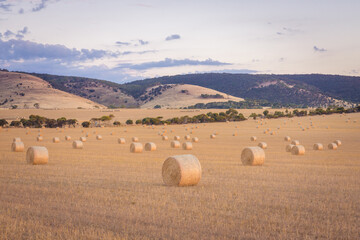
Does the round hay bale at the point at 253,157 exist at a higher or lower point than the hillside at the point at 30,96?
lower

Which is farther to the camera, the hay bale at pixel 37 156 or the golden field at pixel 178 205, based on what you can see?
the hay bale at pixel 37 156

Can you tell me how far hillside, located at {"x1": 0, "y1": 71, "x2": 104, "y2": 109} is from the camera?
152875 mm

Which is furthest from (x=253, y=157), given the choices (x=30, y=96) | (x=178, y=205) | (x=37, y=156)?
(x=30, y=96)

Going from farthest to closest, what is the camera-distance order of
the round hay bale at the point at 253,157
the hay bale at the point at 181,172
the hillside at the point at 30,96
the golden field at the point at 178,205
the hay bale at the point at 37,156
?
1. the hillside at the point at 30,96
2. the round hay bale at the point at 253,157
3. the hay bale at the point at 37,156
4. the hay bale at the point at 181,172
5. the golden field at the point at 178,205

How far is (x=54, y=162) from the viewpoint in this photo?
24922 mm

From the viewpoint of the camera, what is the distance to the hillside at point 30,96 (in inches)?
6019

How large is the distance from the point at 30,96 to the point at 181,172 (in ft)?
521

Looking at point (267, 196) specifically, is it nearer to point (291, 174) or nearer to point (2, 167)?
point (291, 174)

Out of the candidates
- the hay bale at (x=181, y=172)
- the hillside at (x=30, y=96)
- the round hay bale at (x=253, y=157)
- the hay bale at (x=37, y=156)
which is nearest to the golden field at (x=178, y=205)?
the hay bale at (x=181, y=172)

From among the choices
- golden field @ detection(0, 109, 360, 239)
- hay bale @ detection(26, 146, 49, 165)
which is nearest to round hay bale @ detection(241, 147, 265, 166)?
golden field @ detection(0, 109, 360, 239)

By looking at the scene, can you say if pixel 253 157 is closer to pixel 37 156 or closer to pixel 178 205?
pixel 178 205

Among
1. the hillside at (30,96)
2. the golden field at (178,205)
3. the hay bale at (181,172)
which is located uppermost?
the hillside at (30,96)

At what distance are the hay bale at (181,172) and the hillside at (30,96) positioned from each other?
137 metres

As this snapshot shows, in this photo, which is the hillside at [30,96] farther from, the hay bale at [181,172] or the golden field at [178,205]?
the hay bale at [181,172]
